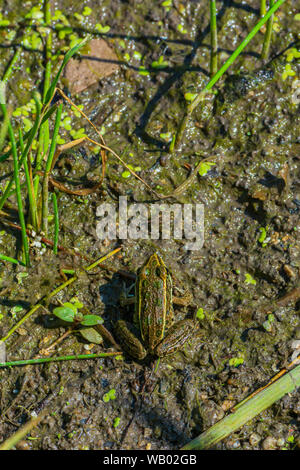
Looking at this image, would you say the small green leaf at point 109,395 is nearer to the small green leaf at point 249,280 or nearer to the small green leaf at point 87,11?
the small green leaf at point 249,280

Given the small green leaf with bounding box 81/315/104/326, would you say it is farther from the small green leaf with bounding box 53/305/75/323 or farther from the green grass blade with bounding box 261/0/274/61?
the green grass blade with bounding box 261/0/274/61

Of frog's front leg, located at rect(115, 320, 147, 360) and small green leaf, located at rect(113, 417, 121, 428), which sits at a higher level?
frog's front leg, located at rect(115, 320, 147, 360)

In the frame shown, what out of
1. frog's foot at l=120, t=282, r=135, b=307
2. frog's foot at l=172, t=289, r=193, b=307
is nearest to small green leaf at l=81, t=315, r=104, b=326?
frog's foot at l=120, t=282, r=135, b=307

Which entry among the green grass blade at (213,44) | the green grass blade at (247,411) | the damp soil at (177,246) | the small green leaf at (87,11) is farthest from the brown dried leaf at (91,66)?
the green grass blade at (247,411)

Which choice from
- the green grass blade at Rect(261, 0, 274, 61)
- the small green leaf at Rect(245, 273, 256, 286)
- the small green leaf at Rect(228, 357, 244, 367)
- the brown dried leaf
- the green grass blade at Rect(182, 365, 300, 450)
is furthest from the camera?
the brown dried leaf

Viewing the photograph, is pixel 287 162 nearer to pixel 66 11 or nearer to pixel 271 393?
pixel 271 393

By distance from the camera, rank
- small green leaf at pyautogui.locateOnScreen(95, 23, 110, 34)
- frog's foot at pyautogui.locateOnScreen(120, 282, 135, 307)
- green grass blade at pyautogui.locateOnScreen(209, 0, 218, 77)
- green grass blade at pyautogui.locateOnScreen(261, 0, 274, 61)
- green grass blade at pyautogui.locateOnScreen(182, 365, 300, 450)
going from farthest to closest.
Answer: small green leaf at pyautogui.locateOnScreen(95, 23, 110, 34)
green grass blade at pyautogui.locateOnScreen(261, 0, 274, 61)
green grass blade at pyautogui.locateOnScreen(209, 0, 218, 77)
frog's foot at pyautogui.locateOnScreen(120, 282, 135, 307)
green grass blade at pyautogui.locateOnScreen(182, 365, 300, 450)

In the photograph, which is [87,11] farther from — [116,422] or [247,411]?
[247,411]
